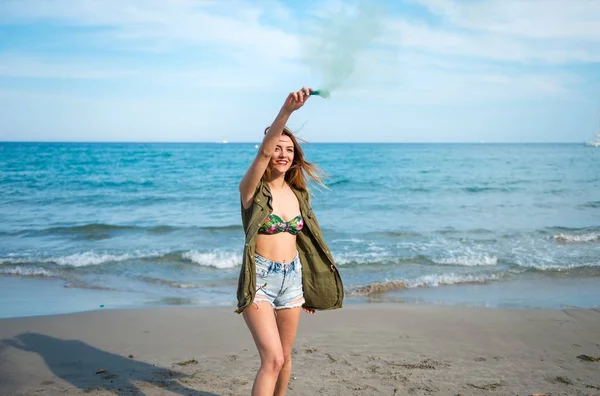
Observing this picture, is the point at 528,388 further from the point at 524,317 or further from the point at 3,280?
the point at 3,280

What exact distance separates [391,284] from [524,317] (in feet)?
7.49

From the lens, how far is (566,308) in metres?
7.21

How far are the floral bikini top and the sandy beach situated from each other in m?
1.75

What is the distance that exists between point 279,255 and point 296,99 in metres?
1.02

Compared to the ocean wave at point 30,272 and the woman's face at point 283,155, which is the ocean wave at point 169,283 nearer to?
the ocean wave at point 30,272

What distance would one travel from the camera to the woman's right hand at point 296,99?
2973mm

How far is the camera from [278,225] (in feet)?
11.4

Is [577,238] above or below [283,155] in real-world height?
below

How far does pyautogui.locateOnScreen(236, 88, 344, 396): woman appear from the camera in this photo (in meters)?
3.22

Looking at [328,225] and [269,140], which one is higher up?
[269,140]

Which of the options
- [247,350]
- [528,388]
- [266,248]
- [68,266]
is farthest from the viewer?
[68,266]

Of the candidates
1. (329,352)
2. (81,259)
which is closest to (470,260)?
(329,352)

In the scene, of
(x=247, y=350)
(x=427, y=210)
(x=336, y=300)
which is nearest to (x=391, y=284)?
(x=247, y=350)

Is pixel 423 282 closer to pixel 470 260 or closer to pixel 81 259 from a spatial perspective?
pixel 470 260
